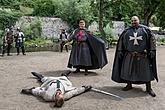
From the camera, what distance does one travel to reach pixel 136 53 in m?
9.30

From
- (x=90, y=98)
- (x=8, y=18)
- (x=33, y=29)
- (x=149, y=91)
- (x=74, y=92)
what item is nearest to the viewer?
(x=90, y=98)

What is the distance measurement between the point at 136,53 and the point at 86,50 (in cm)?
330

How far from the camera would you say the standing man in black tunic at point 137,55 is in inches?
363

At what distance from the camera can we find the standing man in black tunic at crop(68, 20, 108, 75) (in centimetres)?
1234

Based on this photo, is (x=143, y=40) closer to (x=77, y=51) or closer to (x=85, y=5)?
(x=77, y=51)

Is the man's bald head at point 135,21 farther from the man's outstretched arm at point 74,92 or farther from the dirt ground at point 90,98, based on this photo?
the man's outstretched arm at point 74,92

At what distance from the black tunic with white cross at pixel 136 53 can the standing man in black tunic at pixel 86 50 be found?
2.94 metres

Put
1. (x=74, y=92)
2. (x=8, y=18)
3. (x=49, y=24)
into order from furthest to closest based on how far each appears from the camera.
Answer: (x=49, y=24) → (x=8, y=18) → (x=74, y=92)

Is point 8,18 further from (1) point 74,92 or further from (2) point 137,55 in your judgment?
(1) point 74,92

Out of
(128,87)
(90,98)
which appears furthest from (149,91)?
(90,98)

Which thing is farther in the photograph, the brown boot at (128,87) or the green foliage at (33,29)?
the green foliage at (33,29)

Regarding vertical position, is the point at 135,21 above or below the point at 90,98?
above

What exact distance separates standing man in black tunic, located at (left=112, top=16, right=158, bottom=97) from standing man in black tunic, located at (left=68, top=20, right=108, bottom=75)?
294 centimetres

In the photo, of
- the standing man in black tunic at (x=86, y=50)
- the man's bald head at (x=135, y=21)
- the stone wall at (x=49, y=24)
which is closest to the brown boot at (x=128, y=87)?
the man's bald head at (x=135, y=21)
